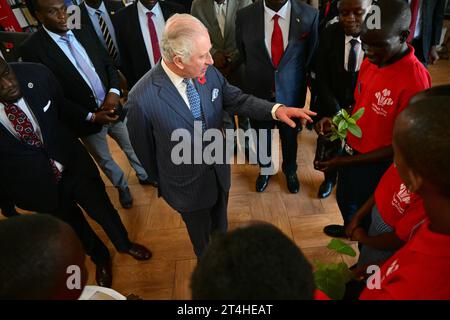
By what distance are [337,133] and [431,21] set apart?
2.16 m

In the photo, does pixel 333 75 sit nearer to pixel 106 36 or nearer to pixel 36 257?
pixel 36 257

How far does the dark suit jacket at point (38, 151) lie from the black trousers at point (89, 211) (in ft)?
0.23

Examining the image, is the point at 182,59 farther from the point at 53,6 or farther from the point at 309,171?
the point at 309,171

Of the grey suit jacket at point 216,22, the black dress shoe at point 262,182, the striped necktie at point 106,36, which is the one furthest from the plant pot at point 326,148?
the striped necktie at point 106,36

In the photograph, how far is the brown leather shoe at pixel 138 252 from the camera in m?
2.32

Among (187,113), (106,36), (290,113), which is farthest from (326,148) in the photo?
(106,36)

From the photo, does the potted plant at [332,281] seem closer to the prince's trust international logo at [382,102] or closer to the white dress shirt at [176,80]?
the prince's trust international logo at [382,102]

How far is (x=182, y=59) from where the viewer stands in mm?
1429

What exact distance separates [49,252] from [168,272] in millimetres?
1633

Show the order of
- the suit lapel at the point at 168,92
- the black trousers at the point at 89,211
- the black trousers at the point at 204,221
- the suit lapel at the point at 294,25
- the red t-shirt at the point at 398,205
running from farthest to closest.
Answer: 1. the suit lapel at the point at 294,25
2. the black trousers at the point at 204,221
3. the black trousers at the point at 89,211
4. the suit lapel at the point at 168,92
5. the red t-shirt at the point at 398,205

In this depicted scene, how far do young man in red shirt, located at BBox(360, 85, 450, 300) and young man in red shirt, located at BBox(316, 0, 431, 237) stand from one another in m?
0.67

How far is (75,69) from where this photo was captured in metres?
2.14

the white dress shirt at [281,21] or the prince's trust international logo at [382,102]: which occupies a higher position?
the white dress shirt at [281,21]
